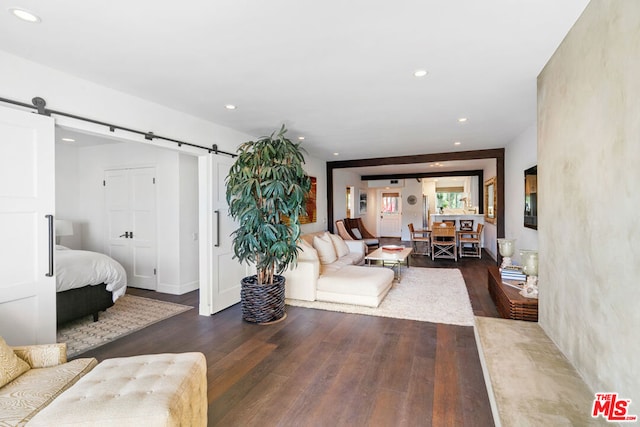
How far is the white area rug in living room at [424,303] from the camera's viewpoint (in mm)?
3633

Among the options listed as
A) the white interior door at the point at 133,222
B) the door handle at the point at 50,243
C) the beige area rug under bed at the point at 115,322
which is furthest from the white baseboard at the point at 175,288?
the door handle at the point at 50,243

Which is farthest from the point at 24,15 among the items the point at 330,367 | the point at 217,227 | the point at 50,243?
the point at 330,367

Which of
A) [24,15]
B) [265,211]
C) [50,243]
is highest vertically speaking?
[24,15]

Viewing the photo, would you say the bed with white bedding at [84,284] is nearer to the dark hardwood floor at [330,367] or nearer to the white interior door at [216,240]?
the dark hardwood floor at [330,367]

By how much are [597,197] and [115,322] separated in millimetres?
4628

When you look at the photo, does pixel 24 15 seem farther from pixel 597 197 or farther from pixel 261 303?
pixel 597 197

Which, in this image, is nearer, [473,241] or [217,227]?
[217,227]

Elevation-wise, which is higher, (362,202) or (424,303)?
(362,202)

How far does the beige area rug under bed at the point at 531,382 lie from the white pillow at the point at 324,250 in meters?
3.11

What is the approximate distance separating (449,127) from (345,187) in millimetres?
5154

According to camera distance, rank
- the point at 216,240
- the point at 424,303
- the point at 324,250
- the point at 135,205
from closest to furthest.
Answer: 1. the point at 216,240
2. the point at 424,303
3. the point at 135,205
4. the point at 324,250

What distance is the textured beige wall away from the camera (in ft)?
4.34

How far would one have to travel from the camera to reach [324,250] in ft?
17.4

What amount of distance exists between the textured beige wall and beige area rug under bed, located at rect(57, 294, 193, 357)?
3988 millimetres
